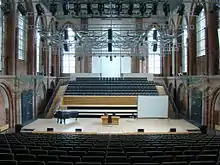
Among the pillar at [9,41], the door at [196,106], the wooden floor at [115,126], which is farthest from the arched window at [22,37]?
the door at [196,106]

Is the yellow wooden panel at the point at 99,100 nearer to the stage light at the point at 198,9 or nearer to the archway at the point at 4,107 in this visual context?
the archway at the point at 4,107

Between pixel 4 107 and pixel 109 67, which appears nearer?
pixel 4 107

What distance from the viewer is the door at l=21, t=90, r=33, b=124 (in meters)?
26.0

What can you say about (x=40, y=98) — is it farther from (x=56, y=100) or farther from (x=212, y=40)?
(x=212, y=40)

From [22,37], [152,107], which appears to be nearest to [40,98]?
[22,37]

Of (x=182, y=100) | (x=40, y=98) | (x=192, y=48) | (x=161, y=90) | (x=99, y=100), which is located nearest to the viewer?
(x=192, y=48)

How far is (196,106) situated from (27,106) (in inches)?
585

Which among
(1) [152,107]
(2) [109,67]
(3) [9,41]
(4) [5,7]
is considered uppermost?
(4) [5,7]

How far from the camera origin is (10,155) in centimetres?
731

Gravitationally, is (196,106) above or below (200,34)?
below

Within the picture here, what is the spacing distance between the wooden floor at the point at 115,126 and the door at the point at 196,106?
0.84m

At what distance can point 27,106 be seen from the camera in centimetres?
2738

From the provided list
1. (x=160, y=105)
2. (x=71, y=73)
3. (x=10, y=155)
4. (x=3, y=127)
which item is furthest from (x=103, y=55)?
(x=10, y=155)

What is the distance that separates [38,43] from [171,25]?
15.2 m
